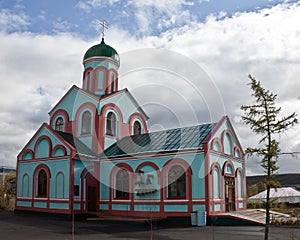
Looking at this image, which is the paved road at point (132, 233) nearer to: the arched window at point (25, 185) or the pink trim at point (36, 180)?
the pink trim at point (36, 180)

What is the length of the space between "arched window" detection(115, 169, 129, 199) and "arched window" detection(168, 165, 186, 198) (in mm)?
3084

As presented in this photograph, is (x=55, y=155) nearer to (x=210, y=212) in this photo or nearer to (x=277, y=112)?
(x=210, y=212)

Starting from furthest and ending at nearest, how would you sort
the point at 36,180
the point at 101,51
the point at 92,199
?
1. the point at 101,51
2. the point at 36,180
3. the point at 92,199

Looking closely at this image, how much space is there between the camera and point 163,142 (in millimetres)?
22438

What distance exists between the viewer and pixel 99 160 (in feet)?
78.7

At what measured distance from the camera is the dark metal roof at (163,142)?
Result: 21.1 meters

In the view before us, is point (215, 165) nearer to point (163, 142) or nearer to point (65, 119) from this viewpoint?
point (163, 142)

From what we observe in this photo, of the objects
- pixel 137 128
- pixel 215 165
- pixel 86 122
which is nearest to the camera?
pixel 215 165

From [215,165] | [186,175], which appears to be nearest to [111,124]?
[186,175]

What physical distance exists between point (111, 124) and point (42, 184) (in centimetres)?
644

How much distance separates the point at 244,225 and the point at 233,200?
12.9 feet

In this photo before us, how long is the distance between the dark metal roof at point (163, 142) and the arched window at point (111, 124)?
0.93 metres

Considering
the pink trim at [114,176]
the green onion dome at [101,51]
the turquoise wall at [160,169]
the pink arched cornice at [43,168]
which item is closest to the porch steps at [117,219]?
the pink trim at [114,176]

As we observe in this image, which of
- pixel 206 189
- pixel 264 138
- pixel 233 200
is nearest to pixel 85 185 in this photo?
pixel 206 189
